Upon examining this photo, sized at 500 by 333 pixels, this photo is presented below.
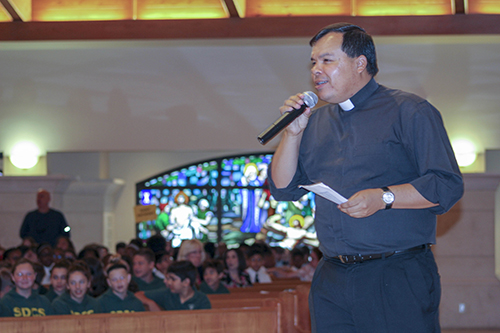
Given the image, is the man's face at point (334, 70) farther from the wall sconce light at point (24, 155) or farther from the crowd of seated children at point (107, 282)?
the wall sconce light at point (24, 155)

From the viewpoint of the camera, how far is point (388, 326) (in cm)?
171

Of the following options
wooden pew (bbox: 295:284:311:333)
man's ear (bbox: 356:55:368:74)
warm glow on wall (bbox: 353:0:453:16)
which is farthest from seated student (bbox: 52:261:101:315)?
warm glow on wall (bbox: 353:0:453:16)

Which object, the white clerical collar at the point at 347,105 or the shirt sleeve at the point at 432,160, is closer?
the shirt sleeve at the point at 432,160

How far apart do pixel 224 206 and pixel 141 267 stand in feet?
20.4

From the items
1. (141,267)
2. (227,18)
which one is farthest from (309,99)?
(227,18)

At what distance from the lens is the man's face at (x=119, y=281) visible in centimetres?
448

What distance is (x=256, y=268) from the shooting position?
7832 mm

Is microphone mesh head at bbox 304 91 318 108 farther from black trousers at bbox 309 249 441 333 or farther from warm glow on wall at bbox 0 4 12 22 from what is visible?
warm glow on wall at bbox 0 4 12 22

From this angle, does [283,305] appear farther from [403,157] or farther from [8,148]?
[8,148]

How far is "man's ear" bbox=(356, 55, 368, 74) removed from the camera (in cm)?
188

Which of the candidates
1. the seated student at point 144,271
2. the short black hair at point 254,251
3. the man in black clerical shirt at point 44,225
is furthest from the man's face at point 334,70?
the short black hair at point 254,251

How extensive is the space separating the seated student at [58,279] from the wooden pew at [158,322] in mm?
2073

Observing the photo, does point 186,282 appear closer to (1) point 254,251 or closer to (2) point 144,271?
(2) point 144,271

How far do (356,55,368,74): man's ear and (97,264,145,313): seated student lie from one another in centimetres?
304
